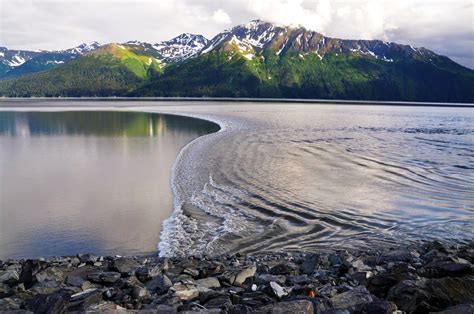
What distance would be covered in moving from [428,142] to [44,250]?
175ft

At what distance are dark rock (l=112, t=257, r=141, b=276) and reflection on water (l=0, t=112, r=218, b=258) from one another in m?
3.72

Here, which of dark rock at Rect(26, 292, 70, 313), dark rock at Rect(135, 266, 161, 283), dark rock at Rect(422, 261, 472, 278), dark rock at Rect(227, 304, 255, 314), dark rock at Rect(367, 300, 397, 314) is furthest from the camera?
dark rock at Rect(135, 266, 161, 283)

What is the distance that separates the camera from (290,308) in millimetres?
7918

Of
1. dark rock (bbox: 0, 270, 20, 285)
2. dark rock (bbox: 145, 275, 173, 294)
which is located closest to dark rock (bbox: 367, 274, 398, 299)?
dark rock (bbox: 145, 275, 173, 294)

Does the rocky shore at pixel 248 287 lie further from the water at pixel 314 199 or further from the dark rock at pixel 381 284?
the water at pixel 314 199

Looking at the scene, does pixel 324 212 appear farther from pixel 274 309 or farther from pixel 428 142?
pixel 428 142

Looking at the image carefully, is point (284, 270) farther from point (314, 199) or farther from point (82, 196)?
point (82, 196)

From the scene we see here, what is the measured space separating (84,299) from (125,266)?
3.91m

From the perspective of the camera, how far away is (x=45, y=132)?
64188 millimetres

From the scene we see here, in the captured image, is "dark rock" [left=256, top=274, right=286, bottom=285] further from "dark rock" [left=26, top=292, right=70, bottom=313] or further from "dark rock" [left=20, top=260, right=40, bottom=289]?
"dark rock" [left=20, top=260, right=40, bottom=289]

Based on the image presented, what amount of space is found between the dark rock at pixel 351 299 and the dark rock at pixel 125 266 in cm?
636

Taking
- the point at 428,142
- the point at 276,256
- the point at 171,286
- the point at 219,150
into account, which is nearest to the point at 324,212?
the point at 276,256

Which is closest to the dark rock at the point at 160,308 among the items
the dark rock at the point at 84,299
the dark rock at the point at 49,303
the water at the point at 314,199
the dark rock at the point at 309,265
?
the dark rock at the point at 84,299

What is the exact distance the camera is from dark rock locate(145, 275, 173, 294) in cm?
1026
